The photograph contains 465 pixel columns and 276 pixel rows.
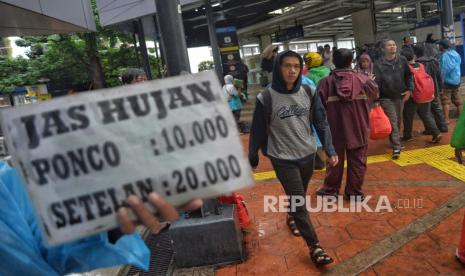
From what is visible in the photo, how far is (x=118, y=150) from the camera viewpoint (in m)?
1.07

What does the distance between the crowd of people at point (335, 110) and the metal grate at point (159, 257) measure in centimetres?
115

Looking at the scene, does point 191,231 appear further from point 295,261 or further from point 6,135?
point 6,135

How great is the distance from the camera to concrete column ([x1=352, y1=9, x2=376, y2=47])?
60.8 feet

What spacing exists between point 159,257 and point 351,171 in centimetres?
220

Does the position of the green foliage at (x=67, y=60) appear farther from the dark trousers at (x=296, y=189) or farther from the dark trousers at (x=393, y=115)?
the dark trousers at (x=296, y=189)

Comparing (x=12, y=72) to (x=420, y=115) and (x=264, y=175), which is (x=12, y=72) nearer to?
(x=264, y=175)

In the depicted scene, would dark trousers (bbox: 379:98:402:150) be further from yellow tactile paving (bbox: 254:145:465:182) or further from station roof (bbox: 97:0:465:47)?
station roof (bbox: 97:0:465:47)

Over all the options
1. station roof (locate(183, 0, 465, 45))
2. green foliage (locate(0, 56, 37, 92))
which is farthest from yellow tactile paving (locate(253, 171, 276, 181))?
green foliage (locate(0, 56, 37, 92))

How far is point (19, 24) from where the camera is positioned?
5406 millimetres

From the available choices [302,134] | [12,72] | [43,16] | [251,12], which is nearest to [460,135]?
[302,134]

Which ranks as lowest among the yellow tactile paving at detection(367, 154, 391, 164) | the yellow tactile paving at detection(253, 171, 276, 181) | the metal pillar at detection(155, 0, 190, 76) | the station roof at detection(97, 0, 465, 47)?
the yellow tactile paving at detection(367, 154, 391, 164)

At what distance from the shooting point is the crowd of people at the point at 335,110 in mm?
3055

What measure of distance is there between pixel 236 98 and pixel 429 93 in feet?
13.0

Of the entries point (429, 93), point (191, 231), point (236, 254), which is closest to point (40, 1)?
point (191, 231)
